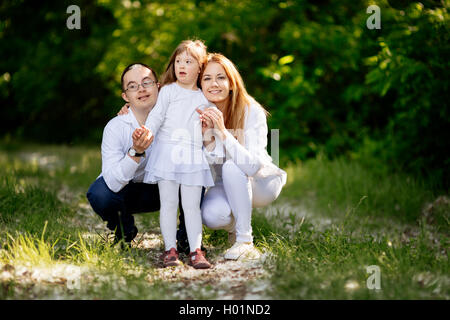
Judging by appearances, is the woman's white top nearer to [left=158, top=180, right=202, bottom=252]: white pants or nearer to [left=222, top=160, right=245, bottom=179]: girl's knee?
[left=222, top=160, right=245, bottom=179]: girl's knee

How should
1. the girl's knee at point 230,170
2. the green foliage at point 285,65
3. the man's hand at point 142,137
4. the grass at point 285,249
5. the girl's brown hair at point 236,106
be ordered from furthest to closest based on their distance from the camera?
the green foliage at point 285,65 < the girl's brown hair at point 236,106 < the girl's knee at point 230,170 < the man's hand at point 142,137 < the grass at point 285,249

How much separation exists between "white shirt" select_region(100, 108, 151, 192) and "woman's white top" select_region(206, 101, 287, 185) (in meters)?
0.46

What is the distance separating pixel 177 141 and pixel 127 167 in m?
0.32

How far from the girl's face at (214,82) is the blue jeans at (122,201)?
69cm

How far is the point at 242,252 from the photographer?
291 cm

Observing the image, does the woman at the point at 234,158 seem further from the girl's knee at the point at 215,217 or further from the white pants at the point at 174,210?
the white pants at the point at 174,210

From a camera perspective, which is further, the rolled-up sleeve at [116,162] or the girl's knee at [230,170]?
the girl's knee at [230,170]

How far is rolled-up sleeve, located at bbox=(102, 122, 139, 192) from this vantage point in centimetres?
283

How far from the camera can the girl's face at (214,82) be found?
297cm

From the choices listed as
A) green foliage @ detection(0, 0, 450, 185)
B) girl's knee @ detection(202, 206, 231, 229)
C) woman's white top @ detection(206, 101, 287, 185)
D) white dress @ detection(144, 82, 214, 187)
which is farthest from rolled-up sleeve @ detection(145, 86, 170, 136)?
green foliage @ detection(0, 0, 450, 185)

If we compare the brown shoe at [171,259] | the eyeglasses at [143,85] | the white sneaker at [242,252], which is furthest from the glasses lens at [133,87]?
the white sneaker at [242,252]

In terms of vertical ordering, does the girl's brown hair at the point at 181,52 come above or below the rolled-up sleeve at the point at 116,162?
above

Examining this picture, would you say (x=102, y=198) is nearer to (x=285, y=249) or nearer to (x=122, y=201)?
(x=122, y=201)
